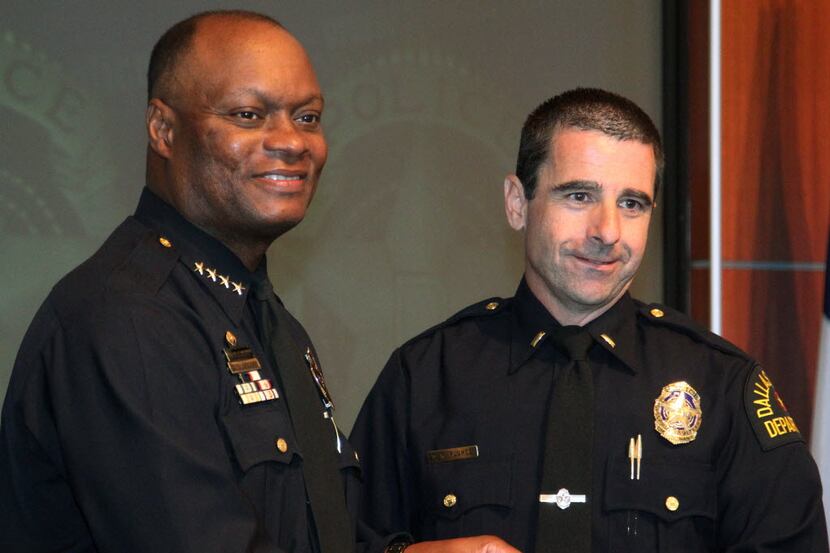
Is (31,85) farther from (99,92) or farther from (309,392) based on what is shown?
(309,392)

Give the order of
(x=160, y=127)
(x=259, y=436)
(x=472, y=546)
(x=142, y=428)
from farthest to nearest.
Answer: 1. (x=472, y=546)
2. (x=160, y=127)
3. (x=259, y=436)
4. (x=142, y=428)

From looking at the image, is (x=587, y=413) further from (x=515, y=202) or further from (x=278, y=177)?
(x=278, y=177)

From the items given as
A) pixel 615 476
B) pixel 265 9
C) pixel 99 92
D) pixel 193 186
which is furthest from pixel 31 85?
pixel 615 476

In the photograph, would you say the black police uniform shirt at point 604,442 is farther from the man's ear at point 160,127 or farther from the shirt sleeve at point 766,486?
the man's ear at point 160,127

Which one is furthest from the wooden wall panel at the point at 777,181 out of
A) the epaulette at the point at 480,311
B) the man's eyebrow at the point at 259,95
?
the man's eyebrow at the point at 259,95

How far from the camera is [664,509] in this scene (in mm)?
1916

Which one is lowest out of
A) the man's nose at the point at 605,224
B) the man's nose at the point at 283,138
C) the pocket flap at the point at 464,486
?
the pocket flap at the point at 464,486

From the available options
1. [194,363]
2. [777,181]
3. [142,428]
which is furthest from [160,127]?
[777,181]

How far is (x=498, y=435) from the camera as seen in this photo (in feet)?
6.63

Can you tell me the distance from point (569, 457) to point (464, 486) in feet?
0.61

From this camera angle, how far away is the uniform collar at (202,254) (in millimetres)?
1605

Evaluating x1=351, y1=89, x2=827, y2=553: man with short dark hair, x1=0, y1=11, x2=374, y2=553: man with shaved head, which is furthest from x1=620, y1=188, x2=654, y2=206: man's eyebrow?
x1=0, y1=11, x2=374, y2=553: man with shaved head

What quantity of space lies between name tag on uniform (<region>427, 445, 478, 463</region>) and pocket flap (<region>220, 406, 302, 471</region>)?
48 centimetres

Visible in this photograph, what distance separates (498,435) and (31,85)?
1.82m
